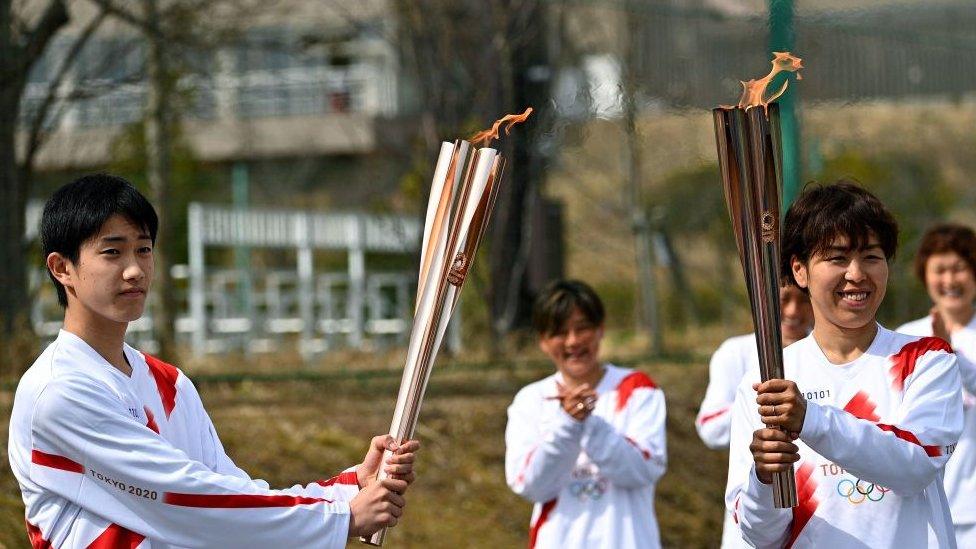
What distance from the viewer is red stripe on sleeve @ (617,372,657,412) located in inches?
175

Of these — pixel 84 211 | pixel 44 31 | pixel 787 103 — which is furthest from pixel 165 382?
pixel 787 103

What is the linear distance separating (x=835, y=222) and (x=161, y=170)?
6.23 m

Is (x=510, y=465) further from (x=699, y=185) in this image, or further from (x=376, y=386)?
(x=699, y=185)

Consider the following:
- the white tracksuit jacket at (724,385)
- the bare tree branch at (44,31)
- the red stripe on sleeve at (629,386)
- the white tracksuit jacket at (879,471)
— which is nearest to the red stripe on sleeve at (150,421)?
the white tracksuit jacket at (879,471)

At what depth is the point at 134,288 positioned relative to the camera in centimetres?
288

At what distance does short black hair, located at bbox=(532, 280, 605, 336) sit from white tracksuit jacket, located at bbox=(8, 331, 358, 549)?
5.36ft

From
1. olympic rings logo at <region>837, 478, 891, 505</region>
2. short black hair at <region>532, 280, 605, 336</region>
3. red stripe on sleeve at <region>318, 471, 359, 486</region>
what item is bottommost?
olympic rings logo at <region>837, 478, 891, 505</region>

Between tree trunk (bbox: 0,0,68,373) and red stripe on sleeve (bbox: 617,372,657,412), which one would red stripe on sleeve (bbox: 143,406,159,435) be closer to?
red stripe on sleeve (bbox: 617,372,657,412)

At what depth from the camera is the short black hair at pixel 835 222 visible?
301 centimetres

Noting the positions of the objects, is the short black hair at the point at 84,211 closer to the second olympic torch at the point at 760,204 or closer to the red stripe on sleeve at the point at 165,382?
the red stripe on sleeve at the point at 165,382

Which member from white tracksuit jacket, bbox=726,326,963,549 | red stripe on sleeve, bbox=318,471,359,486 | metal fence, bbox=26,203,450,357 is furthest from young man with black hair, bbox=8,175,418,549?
metal fence, bbox=26,203,450,357

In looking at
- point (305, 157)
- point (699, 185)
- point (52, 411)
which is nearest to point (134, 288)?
A: point (52, 411)

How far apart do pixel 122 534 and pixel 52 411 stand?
0.89ft

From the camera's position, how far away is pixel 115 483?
281 cm
